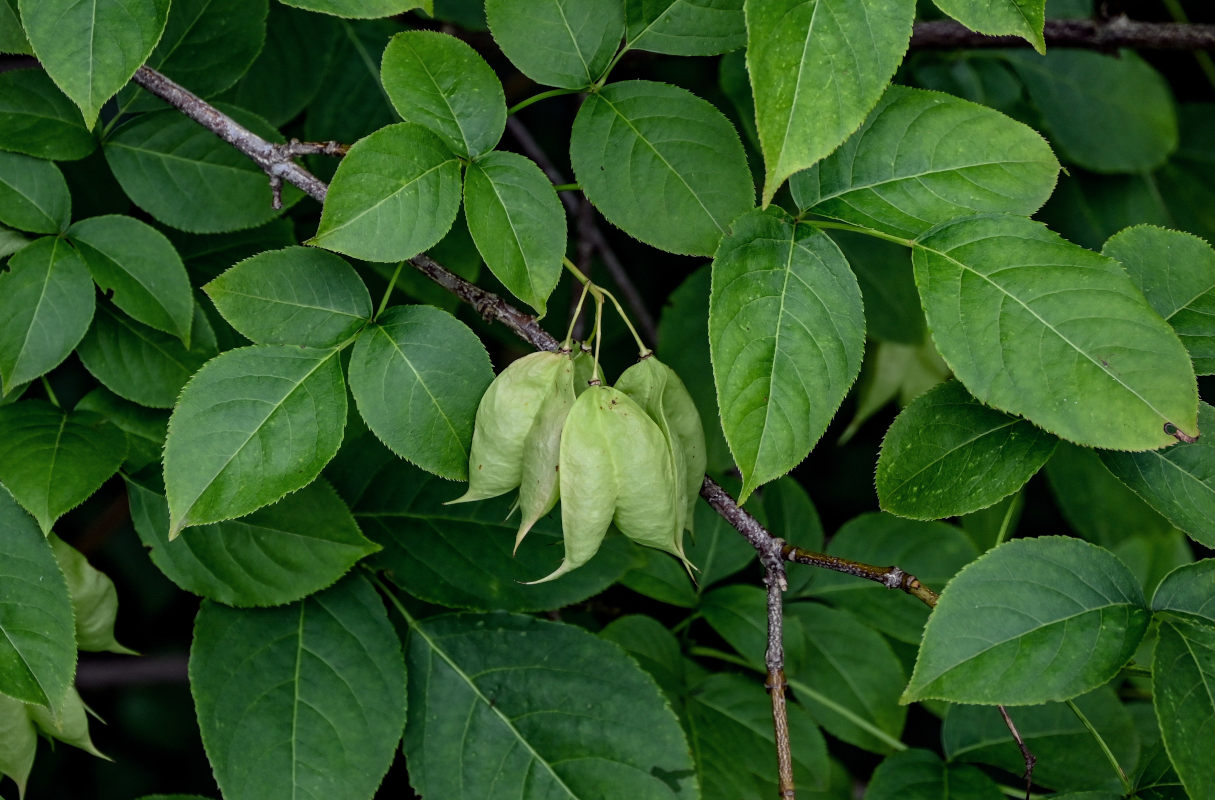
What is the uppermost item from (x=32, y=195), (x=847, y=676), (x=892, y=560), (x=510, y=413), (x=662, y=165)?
(x=662, y=165)

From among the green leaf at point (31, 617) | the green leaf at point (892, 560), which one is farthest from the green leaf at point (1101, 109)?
the green leaf at point (31, 617)

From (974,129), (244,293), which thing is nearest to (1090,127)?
(974,129)

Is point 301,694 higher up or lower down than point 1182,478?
lower down

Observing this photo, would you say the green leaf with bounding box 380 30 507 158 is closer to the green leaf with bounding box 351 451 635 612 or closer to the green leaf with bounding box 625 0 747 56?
the green leaf with bounding box 625 0 747 56

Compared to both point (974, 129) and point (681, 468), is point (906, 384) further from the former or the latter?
point (681, 468)

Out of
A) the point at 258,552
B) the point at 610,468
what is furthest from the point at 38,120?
the point at 610,468

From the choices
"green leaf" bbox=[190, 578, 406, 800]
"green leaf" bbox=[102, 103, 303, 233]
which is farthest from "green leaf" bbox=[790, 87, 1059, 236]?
"green leaf" bbox=[190, 578, 406, 800]

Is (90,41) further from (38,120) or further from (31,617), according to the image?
(31,617)
